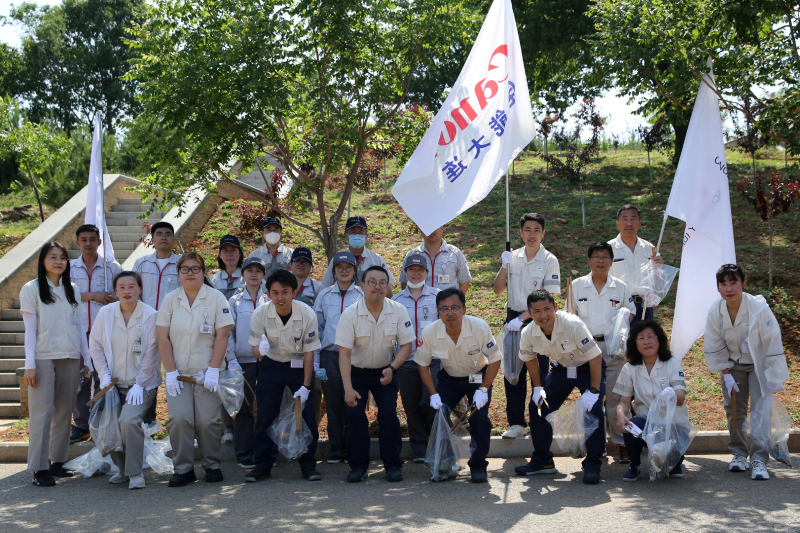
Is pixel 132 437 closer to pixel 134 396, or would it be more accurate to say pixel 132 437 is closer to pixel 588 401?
pixel 134 396

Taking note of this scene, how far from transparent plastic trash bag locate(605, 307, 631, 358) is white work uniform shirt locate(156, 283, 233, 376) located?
3.58 meters

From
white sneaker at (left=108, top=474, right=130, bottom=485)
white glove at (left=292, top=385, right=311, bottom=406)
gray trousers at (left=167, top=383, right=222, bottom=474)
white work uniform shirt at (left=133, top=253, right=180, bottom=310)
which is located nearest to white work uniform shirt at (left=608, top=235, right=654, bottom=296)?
white glove at (left=292, top=385, right=311, bottom=406)

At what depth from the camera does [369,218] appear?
15.9 metres

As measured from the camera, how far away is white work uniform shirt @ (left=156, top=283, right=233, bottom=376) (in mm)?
6520

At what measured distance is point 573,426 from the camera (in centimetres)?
628

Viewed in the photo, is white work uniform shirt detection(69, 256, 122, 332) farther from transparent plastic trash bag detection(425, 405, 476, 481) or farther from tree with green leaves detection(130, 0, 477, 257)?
transparent plastic trash bag detection(425, 405, 476, 481)

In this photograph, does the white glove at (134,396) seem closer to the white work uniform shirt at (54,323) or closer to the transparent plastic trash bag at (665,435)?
the white work uniform shirt at (54,323)

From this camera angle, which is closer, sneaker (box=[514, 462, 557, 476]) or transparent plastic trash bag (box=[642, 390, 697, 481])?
transparent plastic trash bag (box=[642, 390, 697, 481])

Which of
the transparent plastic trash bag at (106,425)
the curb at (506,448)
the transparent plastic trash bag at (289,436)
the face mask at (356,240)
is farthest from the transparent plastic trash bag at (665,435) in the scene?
the transparent plastic trash bag at (106,425)

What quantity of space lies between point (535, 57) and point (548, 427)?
51.4 feet

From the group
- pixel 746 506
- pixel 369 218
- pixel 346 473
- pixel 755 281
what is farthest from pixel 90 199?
pixel 755 281

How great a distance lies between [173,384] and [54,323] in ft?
4.66

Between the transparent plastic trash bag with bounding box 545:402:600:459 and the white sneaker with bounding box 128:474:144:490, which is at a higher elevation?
the transparent plastic trash bag with bounding box 545:402:600:459

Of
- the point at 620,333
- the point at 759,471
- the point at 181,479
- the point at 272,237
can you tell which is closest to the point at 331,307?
the point at 272,237
